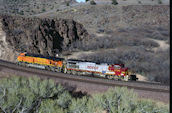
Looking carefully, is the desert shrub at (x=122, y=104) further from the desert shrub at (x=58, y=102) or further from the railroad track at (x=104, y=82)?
the railroad track at (x=104, y=82)

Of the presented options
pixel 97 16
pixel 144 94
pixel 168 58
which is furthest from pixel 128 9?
pixel 168 58

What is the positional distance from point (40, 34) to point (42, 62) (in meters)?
21.8

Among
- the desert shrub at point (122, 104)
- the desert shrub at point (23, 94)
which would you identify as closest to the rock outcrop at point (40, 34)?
the desert shrub at point (23, 94)

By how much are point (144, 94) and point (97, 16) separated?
57590mm

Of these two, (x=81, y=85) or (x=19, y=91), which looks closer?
(x=19, y=91)

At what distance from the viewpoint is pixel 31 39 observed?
2063 inches

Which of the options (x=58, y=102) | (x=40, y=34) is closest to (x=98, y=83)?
(x=58, y=102)

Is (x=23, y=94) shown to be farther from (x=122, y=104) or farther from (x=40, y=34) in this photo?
(x=40, y=34)

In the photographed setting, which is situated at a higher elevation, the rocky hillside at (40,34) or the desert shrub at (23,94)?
the rocky hillside at (40,34)

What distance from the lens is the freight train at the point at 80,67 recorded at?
1102 inches

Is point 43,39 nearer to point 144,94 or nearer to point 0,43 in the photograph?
point 0,43

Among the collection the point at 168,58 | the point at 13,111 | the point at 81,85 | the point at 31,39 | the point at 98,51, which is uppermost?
the point at 31,39

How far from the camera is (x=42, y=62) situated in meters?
34.2

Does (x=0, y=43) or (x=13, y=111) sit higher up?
(x=0, y=43)
